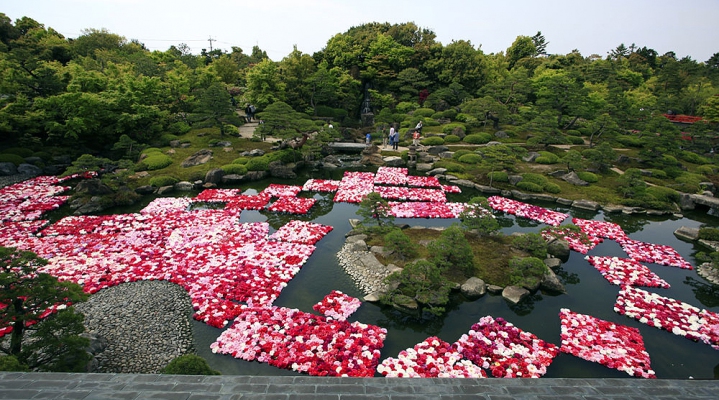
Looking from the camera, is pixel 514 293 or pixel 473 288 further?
pixel 473 288

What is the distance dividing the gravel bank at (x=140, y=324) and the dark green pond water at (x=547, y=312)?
691 mm

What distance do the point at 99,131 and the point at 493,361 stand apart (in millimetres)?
32482

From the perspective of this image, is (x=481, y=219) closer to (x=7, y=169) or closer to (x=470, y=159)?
(x=470, y=159)

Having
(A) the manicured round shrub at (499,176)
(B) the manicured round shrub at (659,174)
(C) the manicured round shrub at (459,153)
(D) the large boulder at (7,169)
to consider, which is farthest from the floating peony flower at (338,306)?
(B) the manicured round shrub at (659,174)

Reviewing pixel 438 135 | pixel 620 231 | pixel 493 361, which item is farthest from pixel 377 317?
pixel 438 135

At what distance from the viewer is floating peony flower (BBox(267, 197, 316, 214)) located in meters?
18.7

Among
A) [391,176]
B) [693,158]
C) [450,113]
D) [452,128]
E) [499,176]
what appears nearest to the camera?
[499,176]

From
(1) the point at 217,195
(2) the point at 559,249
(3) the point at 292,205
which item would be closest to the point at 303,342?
(3) the point at 292,205

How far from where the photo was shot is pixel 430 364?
27.9 ft

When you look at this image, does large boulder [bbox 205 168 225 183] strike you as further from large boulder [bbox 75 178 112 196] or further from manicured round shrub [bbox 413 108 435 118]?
manicured round shrub [bbox 413 108 435 118]

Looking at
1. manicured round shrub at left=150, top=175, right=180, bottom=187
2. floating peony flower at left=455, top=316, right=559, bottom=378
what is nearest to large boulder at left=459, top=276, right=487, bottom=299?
floating peony flower at left=455, top=316, right=559, bottom=378

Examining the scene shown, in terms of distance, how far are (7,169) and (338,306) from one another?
26.4m

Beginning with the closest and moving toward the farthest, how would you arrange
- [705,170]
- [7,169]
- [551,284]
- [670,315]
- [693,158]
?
[670,315]
[551,284]
[7,169]
[705,170]
[693,158]

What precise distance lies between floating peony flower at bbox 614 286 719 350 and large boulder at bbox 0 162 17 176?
34.3 metres
